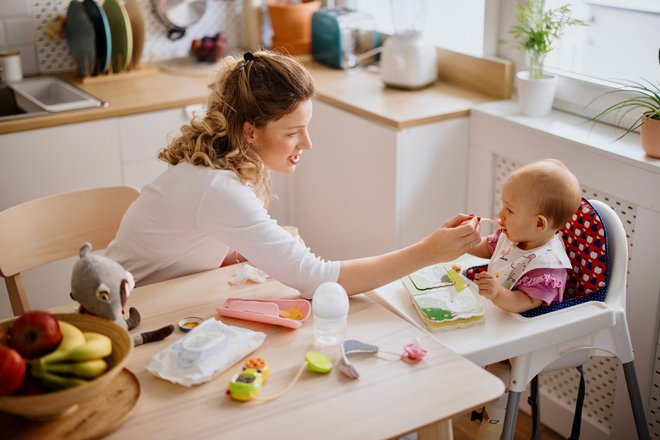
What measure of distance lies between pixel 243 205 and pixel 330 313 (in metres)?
0.35

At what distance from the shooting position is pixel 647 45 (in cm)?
229

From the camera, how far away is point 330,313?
1.52 meters

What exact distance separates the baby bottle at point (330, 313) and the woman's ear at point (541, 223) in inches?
19.8

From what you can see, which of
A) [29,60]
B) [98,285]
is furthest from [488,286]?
[29,60]

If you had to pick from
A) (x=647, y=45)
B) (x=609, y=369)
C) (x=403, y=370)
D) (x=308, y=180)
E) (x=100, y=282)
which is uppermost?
(x=647, y=45)

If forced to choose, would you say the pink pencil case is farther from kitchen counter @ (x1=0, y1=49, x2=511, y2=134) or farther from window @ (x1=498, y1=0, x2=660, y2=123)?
window @ (x1=498, y1=0, x2=660, y2=123)

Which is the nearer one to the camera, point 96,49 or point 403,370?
point 403,370

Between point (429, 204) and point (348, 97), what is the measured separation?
489 mm

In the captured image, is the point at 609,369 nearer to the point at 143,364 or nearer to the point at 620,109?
the point at 620,109

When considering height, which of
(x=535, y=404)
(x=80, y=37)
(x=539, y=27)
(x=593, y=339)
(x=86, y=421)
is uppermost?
(x=539, y=27)

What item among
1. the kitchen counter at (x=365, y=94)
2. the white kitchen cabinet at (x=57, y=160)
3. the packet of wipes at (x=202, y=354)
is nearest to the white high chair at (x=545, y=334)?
the packet of wipes at (x=202, y=354)

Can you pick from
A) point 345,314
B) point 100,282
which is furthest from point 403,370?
point 100,282

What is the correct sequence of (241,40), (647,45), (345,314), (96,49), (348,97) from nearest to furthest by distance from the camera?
(345,314), (647,45), (348,97), (96,49), (241,40)

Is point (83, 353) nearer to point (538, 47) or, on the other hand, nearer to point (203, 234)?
point (203, 234)
